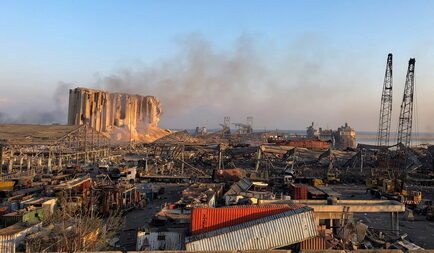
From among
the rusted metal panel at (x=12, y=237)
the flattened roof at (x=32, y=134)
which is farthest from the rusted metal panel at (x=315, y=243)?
the flattened roof at (x=32, y=134)

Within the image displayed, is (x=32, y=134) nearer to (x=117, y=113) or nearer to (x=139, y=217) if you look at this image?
(x=139, y=217)

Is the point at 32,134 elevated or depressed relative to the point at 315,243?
elevated

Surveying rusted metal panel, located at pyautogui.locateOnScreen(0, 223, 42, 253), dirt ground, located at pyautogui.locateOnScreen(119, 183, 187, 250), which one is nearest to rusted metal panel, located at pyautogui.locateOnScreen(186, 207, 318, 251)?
dirt ground, located at pyautogui.locateOnScreen(119, 183, 187, 250)

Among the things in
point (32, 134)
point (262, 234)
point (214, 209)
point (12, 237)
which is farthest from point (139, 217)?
point (32, 134)

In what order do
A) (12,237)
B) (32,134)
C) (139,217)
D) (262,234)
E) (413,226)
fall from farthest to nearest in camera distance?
(32,134), (139,217), (413,226), (262,234), (12,237)

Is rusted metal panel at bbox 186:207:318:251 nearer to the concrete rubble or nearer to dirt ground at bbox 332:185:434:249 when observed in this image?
the concrete rubble

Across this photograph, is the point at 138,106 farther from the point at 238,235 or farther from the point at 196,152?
the point at 238,235

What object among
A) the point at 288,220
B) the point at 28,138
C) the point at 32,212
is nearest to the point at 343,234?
the point at 288,220
